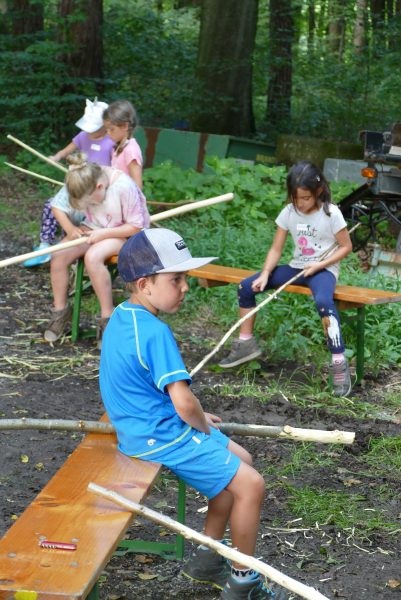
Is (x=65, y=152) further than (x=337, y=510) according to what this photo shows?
Yes

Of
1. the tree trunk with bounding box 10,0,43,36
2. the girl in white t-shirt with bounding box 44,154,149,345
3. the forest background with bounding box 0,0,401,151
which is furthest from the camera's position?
the tree trunk with bounding box 10,0,43,36

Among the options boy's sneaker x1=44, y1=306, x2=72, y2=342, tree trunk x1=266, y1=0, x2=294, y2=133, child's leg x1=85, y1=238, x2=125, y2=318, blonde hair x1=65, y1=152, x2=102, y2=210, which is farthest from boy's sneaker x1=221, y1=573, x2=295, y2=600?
tree trunk x1=266, y1=0, x2=294, y2=133

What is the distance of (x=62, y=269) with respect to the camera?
7.35m

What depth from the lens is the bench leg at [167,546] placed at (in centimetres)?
391

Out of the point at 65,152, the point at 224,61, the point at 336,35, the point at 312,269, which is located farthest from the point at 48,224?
the point at 336,35

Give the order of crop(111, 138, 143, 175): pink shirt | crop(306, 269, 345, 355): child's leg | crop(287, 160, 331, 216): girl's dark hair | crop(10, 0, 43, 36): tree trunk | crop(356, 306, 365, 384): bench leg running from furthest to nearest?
1. crop(10, 0, 43, 36): tree trunk
2. crop(111, 138, 143, 175): pink shirt
3. crop(356, 306, 365, 384): bench leg
4. crop(306, 269, 345, 355): child's leg
5. crop(287, 160, 331, 216): girl's dark hair

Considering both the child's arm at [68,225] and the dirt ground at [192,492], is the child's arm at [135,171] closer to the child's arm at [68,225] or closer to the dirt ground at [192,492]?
the child's arm at [68,225]

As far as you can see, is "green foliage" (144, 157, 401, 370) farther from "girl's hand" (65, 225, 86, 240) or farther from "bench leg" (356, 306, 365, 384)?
"girl's hand" (65, 225, 86, 240)

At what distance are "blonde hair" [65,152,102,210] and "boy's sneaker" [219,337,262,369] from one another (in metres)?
1.43

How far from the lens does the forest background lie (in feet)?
48.2

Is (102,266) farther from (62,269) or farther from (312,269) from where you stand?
(312,269)

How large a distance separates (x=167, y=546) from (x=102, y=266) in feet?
11.1

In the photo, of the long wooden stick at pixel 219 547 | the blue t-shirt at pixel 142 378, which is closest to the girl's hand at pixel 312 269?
the blue t-shirt at pixel 142 378

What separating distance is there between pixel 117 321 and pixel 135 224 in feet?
11.8
